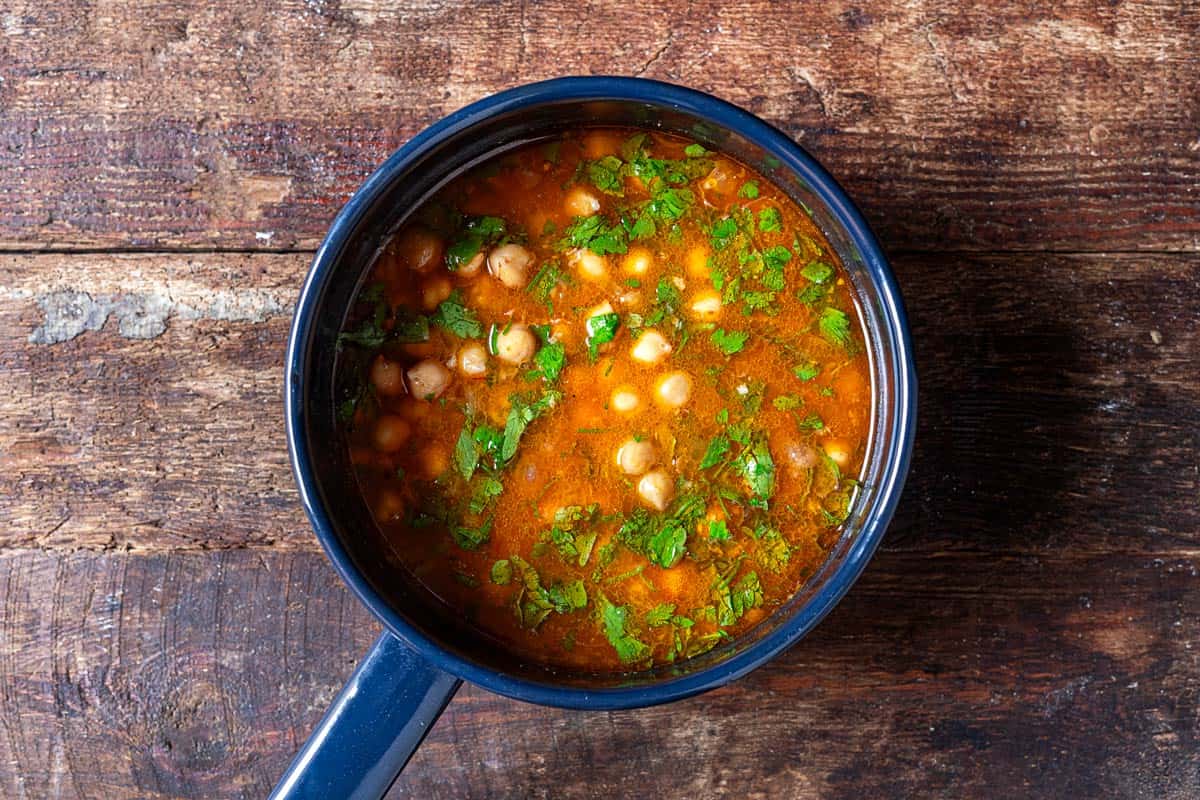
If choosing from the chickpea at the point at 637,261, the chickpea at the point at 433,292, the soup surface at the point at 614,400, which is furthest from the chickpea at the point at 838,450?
the chickpea at the point at 433,292

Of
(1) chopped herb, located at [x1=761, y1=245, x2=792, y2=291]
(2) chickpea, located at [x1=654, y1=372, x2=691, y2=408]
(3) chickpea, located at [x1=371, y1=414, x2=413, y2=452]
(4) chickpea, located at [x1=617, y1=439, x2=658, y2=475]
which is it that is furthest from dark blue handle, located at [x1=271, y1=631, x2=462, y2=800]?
(1) chopped herb, located at [x1=761, y1=245, x2=792, y2=291]

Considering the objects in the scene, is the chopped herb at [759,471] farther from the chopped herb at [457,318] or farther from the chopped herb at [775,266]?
the chopped herb at [457,318]

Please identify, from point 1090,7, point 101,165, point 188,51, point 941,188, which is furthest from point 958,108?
point 101,165

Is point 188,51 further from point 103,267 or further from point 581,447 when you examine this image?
point 581,447

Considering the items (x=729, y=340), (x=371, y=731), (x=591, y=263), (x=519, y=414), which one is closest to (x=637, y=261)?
(x=591, y=263)

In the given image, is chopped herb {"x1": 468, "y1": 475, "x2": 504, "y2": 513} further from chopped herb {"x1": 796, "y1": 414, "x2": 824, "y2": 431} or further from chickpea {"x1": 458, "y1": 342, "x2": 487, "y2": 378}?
chopped herb {"x1": 796, "y1": 414, "x2": 824, "y2": 431}

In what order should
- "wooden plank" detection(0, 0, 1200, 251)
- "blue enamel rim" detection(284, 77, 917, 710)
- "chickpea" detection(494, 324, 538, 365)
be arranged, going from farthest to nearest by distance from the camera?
1. "wooden plank" detection(0, 0, 1200, 251)
2. "chickpea" detection(494, 324, 538, 365)
3. "blue enamel rim" detection(284, 77, 917, 710)
